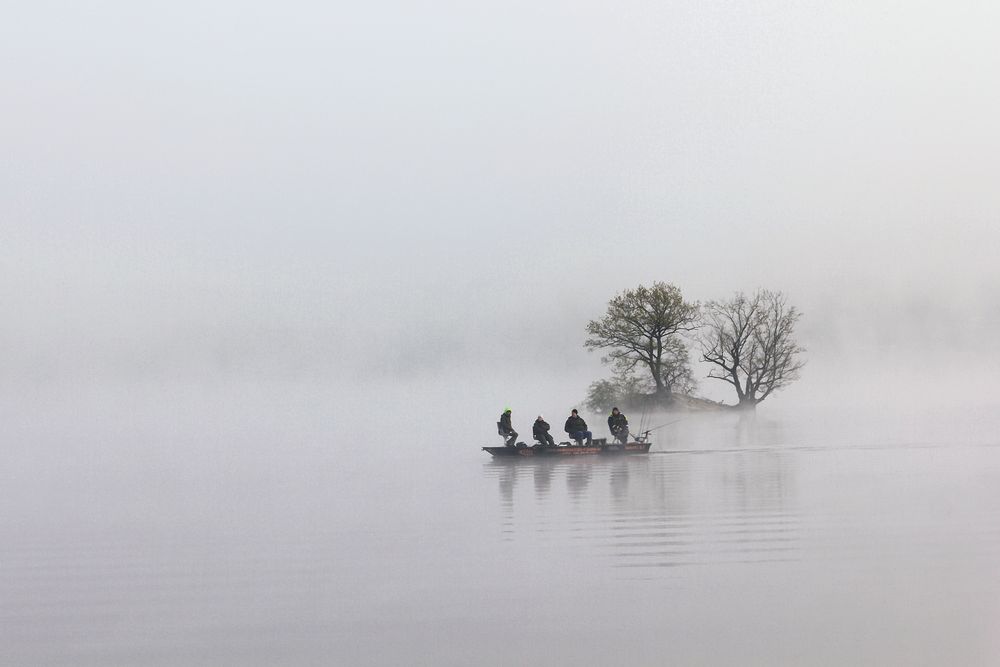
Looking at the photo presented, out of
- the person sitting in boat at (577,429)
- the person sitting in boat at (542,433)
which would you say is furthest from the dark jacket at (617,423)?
the person sitting in boat at (542,433)

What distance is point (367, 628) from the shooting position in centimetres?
1897

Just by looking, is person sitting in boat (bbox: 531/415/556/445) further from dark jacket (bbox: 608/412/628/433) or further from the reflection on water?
dark jacket (bbox: 608/412/628/433)

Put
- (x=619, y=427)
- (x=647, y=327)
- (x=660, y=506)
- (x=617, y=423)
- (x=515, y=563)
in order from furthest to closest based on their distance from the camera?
(x=647, y=327) < (x=617, y=423) < (x=619, y=427) < (x=660, y=506) < (x=515, y=563)

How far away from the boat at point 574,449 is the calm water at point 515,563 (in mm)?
1135

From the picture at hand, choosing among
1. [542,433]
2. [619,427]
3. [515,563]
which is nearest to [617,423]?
[619,427]

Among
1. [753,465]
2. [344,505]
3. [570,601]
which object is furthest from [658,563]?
[753,465]

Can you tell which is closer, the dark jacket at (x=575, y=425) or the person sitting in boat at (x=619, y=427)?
the dark jacket at (x=575, y=425)

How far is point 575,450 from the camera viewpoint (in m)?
51.5

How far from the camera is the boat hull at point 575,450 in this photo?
167ft

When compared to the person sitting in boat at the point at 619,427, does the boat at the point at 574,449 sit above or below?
below

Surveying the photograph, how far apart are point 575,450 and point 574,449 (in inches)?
2.7

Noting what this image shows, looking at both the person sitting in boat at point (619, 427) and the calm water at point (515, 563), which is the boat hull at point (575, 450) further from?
the calm water at point (515, 563)

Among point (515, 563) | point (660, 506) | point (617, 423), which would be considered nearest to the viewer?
point (515, 563)

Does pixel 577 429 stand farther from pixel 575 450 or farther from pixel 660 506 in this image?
pixel 660 506
